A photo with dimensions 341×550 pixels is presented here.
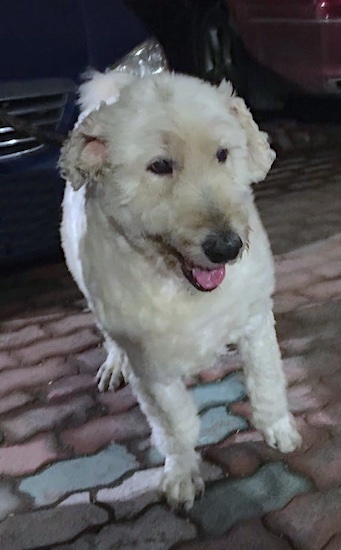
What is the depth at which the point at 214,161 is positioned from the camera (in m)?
1.77

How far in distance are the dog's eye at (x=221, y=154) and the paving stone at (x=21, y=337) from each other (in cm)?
168

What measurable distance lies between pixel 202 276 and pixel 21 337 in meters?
1.67

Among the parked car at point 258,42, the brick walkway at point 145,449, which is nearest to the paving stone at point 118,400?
the brick walkway at point 145,449

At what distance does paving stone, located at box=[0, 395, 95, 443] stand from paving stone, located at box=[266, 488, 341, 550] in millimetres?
878

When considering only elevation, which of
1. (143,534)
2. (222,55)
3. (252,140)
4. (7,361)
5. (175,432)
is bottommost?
(7,361)

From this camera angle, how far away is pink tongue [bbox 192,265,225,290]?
1795 mm

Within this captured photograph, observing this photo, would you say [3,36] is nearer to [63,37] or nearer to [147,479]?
[63,37]

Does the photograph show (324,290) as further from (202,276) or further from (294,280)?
(202,276)

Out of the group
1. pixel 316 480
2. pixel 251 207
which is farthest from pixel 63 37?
pixel 316 480

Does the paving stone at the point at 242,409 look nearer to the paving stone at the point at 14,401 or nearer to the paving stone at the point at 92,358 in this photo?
the paving stone at the point at 92,358

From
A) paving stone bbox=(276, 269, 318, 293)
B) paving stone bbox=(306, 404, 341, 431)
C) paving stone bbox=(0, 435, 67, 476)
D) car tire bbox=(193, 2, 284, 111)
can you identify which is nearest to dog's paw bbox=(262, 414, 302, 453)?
paving stone bbox=(306, 404, 341, 431)

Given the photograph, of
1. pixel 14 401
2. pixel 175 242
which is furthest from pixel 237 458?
pixel 14 401

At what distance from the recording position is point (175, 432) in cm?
213

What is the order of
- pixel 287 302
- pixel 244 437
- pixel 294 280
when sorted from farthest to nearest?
pixel 294 280 → pixel 287 302 → pixel 244 437
